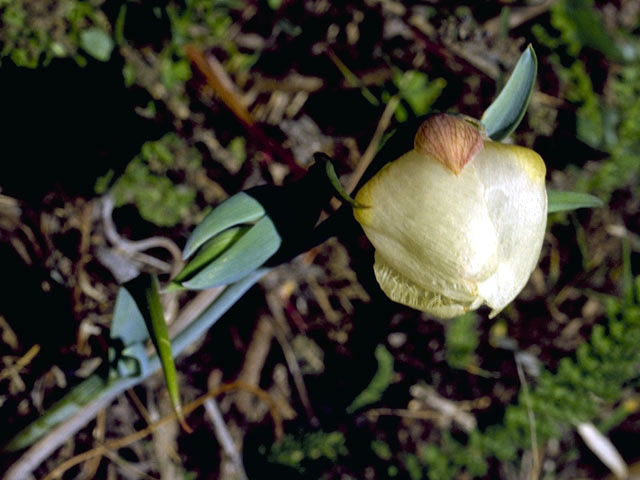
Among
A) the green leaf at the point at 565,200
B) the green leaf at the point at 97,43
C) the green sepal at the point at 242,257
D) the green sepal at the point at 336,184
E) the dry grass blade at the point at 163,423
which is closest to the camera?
the green sepal at the point at 336,184

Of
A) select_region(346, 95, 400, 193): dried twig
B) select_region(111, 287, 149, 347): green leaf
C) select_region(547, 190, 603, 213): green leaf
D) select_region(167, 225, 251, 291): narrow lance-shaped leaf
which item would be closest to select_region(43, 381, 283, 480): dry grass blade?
select_region(111, 287, 149, 347): green leaf

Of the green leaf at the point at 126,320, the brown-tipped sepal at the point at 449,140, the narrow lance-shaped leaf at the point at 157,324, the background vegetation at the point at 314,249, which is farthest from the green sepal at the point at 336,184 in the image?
the background vegetation at the point at 314,249

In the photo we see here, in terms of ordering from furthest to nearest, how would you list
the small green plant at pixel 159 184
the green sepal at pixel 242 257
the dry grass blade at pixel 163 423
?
1. the small green plant at pixel 159 184
2. the dry grass blade at pixel 163 423
3. the green sepal at pixel 242 257

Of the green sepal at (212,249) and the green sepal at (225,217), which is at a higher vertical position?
the green sepal at (225,217)

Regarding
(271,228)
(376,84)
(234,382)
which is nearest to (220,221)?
(271,228)

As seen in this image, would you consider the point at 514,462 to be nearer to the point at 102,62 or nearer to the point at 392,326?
the point at 392,326

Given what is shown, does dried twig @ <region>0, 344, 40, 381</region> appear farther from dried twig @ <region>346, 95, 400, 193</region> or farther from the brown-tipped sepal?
the brown-tipped sepal

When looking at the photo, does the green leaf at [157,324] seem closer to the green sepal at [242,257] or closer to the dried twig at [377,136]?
the green sepal at [242,257]
